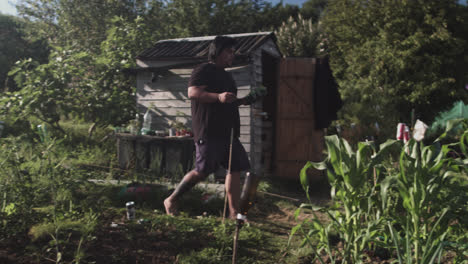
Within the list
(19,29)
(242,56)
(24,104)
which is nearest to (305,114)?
(242,56)

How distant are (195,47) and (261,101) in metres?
1.68

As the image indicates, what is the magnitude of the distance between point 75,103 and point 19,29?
42.6 feet

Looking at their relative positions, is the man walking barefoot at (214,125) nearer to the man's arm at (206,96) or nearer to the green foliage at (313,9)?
the man's arm at (206,96)

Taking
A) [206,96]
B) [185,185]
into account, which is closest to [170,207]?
[185,185]

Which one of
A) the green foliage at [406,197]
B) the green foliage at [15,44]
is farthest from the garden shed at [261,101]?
the green foliage at [15,44]

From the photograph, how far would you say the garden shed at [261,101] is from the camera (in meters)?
6.43

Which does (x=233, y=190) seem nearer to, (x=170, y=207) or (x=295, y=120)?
(x=170, y=207)

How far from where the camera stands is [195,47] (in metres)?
7.08

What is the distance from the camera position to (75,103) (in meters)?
8.09

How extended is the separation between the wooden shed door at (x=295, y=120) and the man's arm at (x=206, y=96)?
3.13 meters

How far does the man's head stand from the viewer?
385cm

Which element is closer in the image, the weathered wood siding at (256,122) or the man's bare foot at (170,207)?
the man's bare foot at (170,207)

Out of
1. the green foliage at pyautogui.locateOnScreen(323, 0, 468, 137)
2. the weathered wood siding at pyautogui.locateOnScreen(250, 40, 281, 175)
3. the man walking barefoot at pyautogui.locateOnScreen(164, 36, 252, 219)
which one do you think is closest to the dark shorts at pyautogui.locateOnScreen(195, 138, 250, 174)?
the man walking barefoot at pyautogui.locateOnScreen(164, 36, 252, 219)

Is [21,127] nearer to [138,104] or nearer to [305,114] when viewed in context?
[138,104]
